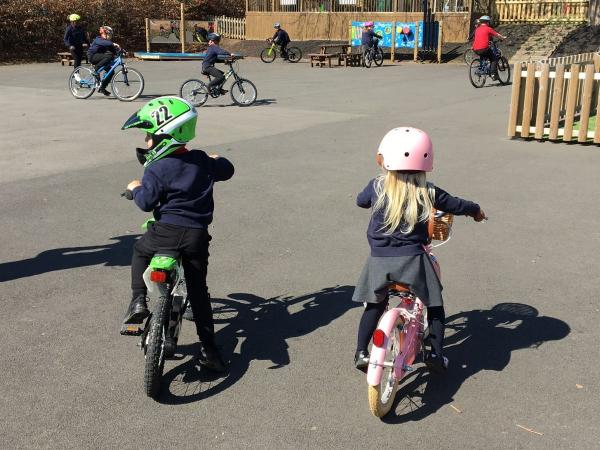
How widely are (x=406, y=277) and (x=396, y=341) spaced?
0.35 m

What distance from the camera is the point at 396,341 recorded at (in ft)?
12.3

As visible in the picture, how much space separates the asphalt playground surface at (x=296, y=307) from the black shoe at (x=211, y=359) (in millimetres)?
85

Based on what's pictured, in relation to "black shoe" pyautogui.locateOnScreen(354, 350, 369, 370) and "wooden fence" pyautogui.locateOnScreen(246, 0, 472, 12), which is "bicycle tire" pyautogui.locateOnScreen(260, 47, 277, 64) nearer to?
"wooden fence" pyautogui.locateOnScreen(246, 0, 472, 12)

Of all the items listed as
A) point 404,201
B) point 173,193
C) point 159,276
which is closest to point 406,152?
point 404,201

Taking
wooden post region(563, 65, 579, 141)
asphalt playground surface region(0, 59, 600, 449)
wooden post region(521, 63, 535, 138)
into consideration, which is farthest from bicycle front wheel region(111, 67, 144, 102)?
wooden post region(563, 65, 579, 141)

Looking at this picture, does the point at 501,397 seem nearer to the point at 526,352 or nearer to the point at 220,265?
the point at 526,352

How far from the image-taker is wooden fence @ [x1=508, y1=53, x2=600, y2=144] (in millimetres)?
11250

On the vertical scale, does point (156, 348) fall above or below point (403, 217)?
below

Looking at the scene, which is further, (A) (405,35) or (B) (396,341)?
(A) (405,35)

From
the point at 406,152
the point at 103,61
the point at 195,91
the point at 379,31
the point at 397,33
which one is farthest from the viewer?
the point at 379,31

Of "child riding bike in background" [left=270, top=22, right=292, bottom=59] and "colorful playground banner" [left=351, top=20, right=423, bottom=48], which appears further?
"child riding bike in background" [left=270, top=22, right=292, bottom=59]

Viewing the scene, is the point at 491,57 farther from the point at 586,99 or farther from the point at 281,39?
the point at 281,39

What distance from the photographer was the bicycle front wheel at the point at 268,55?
30.7 m

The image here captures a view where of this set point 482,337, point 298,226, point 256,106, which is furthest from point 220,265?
point 256,106
